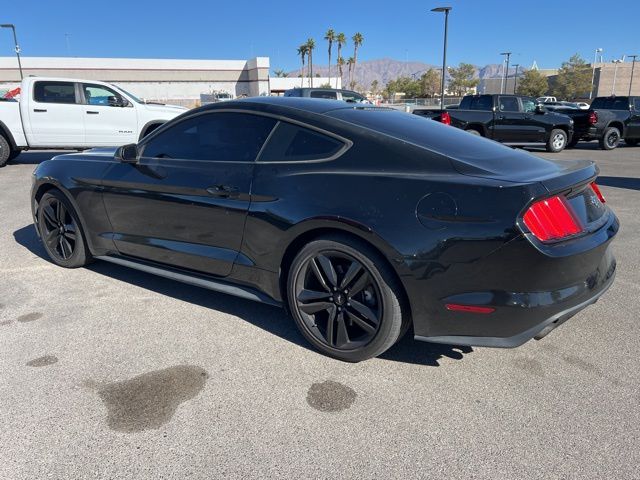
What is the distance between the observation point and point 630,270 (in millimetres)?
4465

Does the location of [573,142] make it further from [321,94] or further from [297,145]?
[297,145]

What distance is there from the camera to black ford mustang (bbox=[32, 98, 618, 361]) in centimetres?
245

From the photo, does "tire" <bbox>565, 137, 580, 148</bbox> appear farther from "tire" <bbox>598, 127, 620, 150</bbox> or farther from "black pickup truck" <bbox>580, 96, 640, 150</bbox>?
"tire" <bbox>598, 127, 620, 150</bbox>

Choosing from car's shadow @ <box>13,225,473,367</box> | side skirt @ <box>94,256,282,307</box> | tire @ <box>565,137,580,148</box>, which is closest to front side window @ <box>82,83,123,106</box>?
car's shadow @ <box>13,225,473,367</box>

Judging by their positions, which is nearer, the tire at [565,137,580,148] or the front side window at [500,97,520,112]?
the front side window at [500,97,520,112]

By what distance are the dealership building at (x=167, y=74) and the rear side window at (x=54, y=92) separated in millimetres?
61018

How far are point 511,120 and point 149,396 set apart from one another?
1395 centimetres

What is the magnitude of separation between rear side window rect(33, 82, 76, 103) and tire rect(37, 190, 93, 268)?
7.69 m

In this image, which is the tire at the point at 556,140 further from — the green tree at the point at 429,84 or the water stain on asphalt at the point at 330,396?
→ the green tree at the point at 429,84

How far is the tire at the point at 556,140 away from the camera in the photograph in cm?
1466

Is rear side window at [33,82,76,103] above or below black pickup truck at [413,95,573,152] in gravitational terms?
above

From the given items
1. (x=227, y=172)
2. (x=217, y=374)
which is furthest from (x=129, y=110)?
(x=217, y=374)

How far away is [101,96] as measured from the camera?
447 inches

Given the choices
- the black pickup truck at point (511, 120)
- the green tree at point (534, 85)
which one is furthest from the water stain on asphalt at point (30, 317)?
the green tree at point (534, 85)
